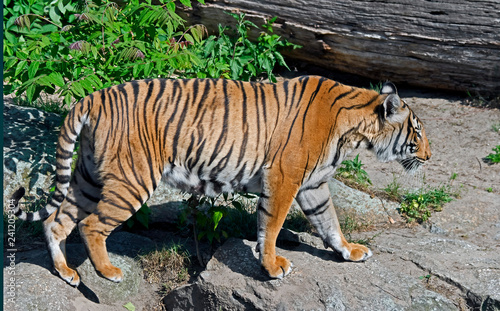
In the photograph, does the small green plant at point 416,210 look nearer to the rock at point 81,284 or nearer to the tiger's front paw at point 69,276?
the rock at point 81,284

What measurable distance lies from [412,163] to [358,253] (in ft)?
2.77

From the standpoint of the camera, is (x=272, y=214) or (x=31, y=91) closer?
(x=272, y=214)

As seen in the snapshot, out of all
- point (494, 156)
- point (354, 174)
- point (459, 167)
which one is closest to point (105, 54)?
point (354, 174)

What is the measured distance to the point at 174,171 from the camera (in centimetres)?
420

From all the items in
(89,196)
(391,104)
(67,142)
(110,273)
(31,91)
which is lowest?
(110,273)

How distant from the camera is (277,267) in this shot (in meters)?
4.21

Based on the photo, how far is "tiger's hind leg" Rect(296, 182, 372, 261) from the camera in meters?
4.52

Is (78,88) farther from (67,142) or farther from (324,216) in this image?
(324,216)

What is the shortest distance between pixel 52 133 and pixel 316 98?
288cm

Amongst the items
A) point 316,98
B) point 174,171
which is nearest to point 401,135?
point 316,98

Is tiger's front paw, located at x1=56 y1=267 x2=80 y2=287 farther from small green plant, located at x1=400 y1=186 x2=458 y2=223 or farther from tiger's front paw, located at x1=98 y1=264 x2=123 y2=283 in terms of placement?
small green plant, located at x1=400 y1=186 x2=458 y2=223

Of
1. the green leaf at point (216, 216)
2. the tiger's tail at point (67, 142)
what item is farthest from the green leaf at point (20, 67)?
the green leaf at point (216, 216)

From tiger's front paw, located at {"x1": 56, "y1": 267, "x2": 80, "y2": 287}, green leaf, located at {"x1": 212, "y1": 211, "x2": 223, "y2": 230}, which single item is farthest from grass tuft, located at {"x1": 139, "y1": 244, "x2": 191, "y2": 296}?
tiger's front paw, located at {"x1": 56, "y1": 267, "x2": 80, "y2": 287}

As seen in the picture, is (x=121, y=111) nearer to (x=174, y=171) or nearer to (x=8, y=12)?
(x=174, y=171)
